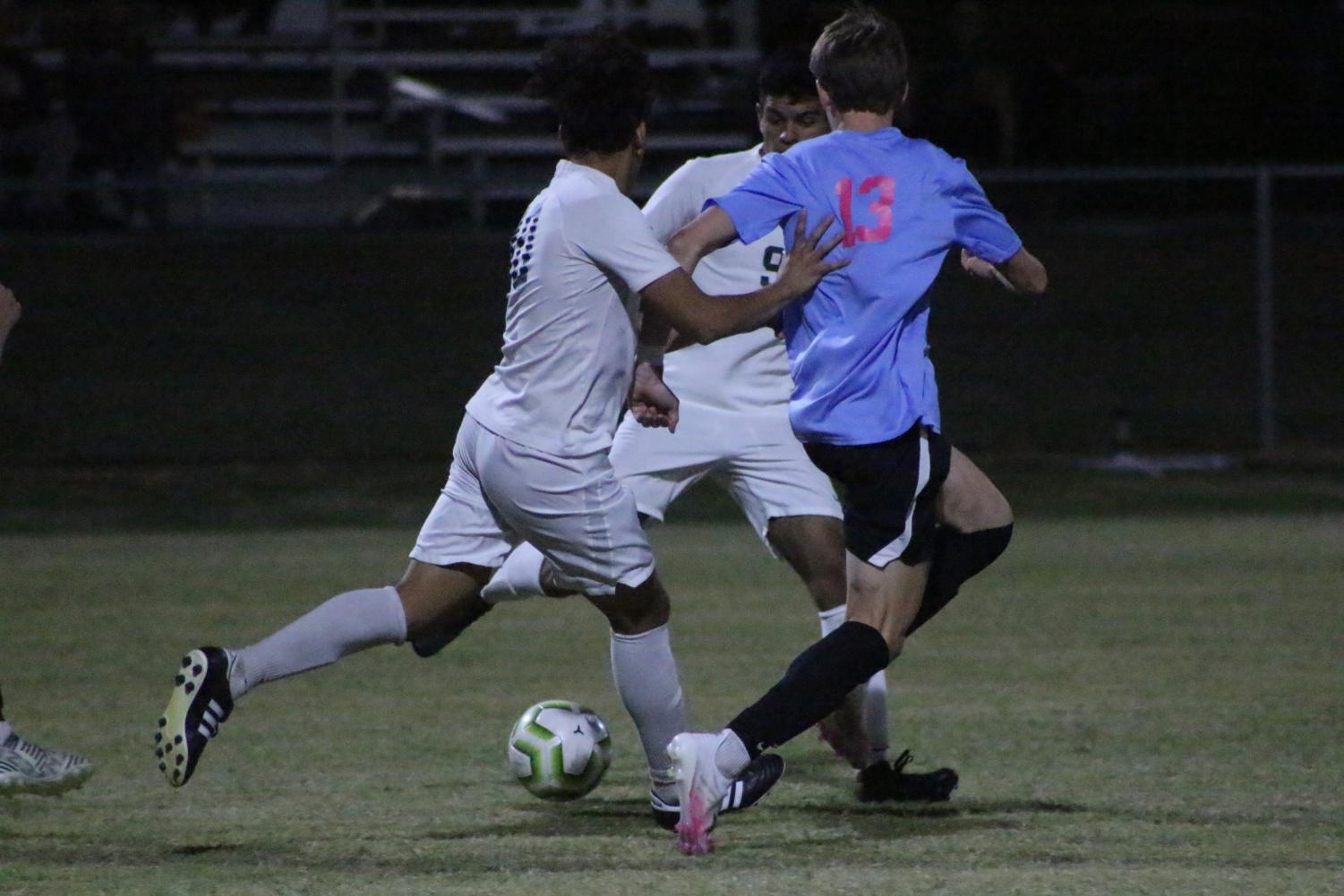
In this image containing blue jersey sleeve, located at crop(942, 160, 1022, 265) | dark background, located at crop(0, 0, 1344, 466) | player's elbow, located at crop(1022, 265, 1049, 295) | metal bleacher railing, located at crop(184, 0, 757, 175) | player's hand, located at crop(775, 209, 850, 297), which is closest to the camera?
player's hand, located at crop(775, 209, 850, 297)

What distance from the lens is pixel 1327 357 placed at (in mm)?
16016

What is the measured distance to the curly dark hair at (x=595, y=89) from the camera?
4812mm

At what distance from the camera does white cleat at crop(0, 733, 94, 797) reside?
5.07 metres

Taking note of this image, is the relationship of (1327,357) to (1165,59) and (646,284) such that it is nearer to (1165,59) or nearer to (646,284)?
(1165,59)

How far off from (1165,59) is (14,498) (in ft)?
43.1

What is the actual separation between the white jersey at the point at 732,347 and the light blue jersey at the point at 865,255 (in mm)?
1042

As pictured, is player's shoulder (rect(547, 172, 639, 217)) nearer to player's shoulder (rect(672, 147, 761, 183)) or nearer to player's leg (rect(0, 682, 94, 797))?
player's shoulder (rect(672, 147, 761, 183))

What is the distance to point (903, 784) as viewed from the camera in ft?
17.7

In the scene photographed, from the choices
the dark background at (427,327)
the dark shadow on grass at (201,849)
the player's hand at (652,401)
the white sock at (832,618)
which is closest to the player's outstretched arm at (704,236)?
the player's hand at (652,401)

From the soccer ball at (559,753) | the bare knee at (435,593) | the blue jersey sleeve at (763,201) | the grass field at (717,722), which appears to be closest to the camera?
the grass field at (717,722)

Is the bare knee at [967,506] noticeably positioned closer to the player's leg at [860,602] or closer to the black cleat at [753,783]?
the player's leg at [860,602]

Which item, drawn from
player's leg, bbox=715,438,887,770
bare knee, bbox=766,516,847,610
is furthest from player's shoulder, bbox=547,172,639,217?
bare knee, bbox=766,516,847,610

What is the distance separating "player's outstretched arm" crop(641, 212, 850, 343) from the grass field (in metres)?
1.24

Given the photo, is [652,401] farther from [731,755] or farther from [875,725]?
[875,725]
